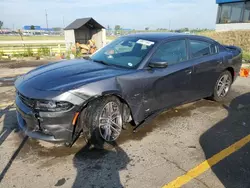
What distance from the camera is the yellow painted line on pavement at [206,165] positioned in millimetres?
2623

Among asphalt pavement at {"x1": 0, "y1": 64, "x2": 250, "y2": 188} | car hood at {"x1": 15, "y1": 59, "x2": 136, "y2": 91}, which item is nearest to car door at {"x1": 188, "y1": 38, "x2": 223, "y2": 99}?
asphalt pavement at {"x1": 0, "y1": 64, "x2": 250, "y2": 188}

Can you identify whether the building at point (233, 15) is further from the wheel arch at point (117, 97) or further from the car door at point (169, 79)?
the wheel arch at point (117, 97)

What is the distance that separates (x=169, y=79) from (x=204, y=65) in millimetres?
1112

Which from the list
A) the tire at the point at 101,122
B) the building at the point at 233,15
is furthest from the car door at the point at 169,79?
the building at the point at 233,15

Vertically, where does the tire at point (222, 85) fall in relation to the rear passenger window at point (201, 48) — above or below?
below

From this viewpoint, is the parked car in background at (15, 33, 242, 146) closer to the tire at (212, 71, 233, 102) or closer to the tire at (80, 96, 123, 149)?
the tire at (80, 96, 123, 149)

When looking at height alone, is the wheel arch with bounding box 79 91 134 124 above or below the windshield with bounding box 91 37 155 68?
below

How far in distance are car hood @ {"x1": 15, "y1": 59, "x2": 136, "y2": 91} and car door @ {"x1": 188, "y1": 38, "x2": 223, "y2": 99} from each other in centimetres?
163

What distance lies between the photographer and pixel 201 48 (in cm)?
473

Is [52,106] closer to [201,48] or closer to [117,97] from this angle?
[117,97]

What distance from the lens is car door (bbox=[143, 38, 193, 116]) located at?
3724mm

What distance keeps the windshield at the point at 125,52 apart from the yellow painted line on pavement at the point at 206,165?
1774 millimetres

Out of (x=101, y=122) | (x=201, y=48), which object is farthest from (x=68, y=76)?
(x=201, y=48)

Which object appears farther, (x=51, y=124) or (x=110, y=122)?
(x=110, y=122)
